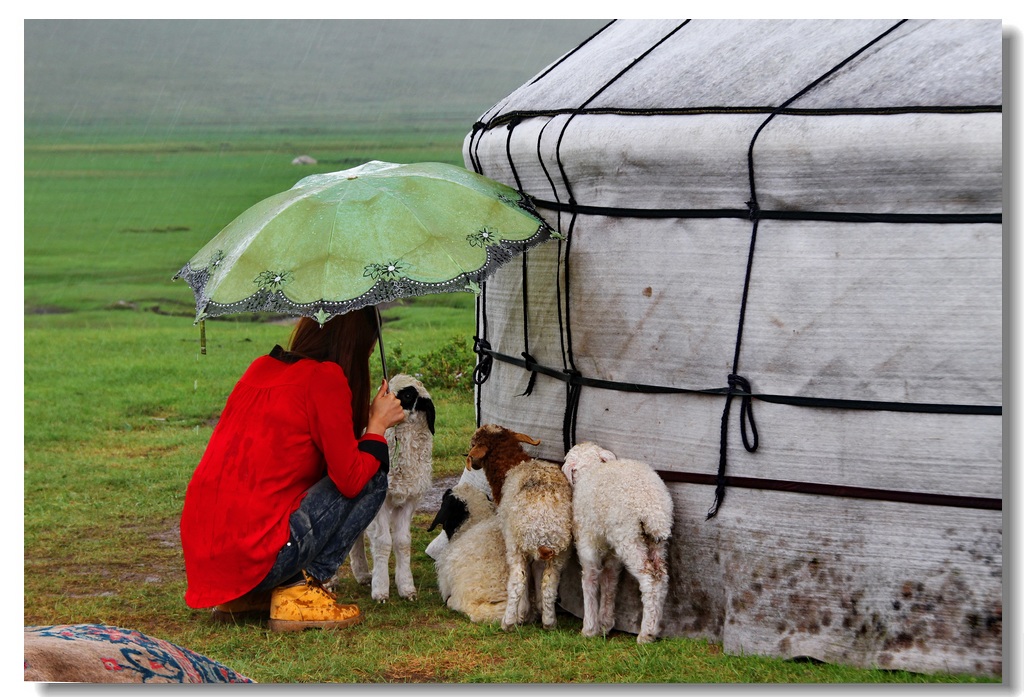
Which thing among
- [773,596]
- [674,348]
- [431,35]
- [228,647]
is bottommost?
[228,647]

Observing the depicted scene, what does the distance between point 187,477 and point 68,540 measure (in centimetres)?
114

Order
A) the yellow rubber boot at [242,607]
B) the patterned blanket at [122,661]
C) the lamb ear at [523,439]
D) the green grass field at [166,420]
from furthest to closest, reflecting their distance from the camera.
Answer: the lamb ear at [523,439] → the yellow rubber boot at [242,607] → the green grass field at [166,420] → the patterned blanket at [122,661]

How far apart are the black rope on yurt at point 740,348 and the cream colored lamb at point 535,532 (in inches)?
23.2

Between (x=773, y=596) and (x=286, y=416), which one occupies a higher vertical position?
(x=286, y=416)

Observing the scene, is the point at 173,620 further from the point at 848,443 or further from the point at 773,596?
the point at 848,443

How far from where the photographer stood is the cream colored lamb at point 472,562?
4688mm

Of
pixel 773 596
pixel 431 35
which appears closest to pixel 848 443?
pixel 773 596

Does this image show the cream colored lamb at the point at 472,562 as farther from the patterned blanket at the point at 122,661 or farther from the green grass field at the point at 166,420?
the patterned blanket at the point at 122,661

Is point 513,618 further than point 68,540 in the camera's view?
No

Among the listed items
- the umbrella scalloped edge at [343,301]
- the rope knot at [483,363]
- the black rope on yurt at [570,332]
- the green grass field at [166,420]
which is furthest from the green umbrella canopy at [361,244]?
the green grass field at [166,420]

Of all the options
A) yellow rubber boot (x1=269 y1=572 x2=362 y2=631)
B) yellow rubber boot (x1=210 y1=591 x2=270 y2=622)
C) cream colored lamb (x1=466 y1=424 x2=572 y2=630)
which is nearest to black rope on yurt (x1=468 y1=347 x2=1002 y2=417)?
cream colored lamb (x1=466 y1=424 x2=572 y2=630)

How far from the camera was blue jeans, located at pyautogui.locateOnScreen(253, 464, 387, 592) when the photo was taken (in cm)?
446

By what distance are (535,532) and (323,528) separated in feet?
2.82

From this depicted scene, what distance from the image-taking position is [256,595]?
4648mm
